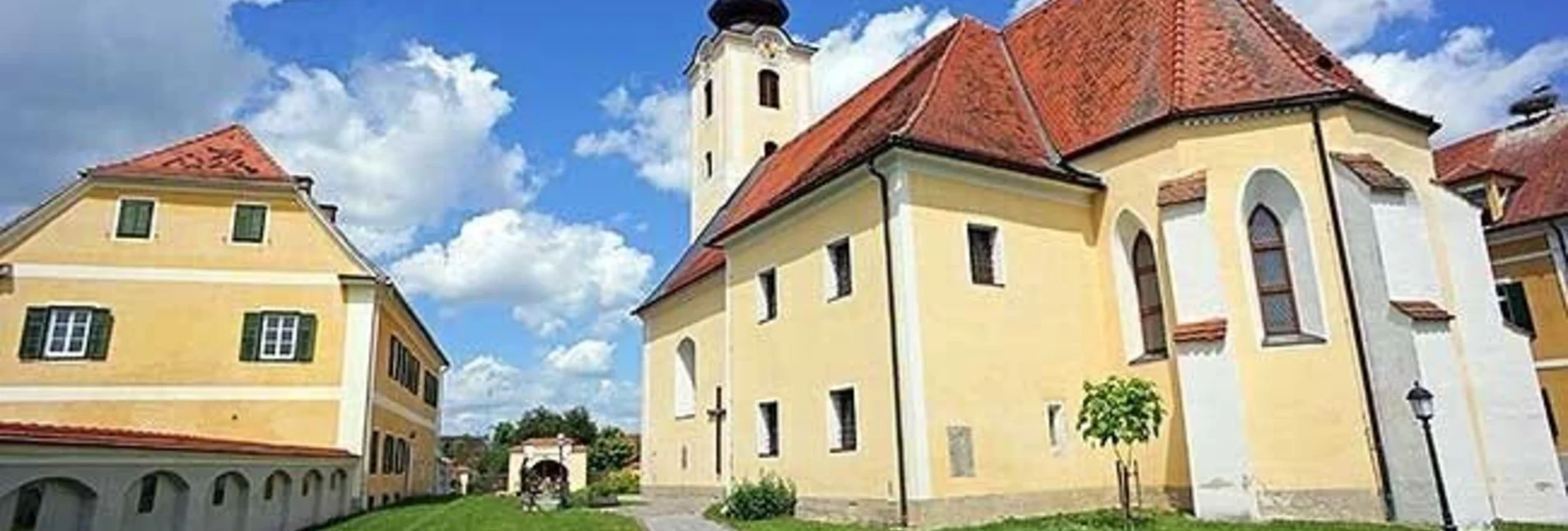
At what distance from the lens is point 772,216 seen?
19.1 m

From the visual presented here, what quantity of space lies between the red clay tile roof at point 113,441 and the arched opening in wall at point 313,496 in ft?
4.34

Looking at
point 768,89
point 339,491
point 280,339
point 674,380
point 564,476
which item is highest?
point 768,89

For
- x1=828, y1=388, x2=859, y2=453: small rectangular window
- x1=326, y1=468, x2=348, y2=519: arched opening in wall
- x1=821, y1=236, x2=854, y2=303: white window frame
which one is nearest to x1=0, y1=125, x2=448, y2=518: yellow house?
x1=326, y1=468, x2=348, y2=519: arched opening in wall

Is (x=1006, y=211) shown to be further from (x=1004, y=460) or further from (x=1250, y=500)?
(x=1250, y=500)

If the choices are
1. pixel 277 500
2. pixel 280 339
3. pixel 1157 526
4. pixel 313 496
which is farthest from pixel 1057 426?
pixel 280 339

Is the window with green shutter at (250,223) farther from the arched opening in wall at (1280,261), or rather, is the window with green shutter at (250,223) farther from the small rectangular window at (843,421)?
the arched opening in wall at (1280,261)

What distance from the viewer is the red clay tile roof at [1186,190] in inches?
590

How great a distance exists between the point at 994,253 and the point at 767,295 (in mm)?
5568

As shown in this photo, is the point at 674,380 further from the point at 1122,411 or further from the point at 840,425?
the point at 1122,411

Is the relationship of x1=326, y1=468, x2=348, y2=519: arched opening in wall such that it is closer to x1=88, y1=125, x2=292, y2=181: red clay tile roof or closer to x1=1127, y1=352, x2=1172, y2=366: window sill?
x1=88, y1=125, x2=292, y2=181: red clay tile roof

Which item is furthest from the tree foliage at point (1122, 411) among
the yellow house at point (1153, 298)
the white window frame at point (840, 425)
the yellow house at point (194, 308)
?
the yellow house at point (194, 308)

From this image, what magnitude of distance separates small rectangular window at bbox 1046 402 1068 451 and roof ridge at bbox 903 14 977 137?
5426 mm

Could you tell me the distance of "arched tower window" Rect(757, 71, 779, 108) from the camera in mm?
33188

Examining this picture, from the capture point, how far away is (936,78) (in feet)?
57.7
